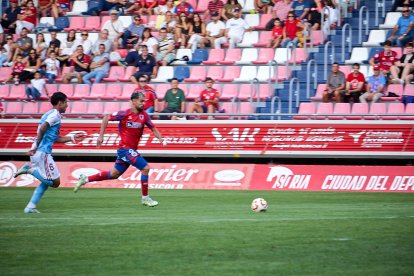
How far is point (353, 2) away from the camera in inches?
1261

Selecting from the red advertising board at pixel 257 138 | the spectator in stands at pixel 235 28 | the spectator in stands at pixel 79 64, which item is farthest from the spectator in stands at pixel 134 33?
the red advertising board at pixel 257 138

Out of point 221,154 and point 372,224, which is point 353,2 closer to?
point 221,154

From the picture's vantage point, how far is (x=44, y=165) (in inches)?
677

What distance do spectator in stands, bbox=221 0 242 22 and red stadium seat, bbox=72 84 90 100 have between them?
538cm

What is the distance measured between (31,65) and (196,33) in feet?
20.2

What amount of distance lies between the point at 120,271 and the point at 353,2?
23541 millimetres

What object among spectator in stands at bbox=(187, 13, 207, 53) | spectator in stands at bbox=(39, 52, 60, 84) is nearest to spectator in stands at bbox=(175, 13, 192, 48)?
spectator in stands at bbox=(187, 13, 207, 53)

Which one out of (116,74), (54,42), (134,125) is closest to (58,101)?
(134,125)

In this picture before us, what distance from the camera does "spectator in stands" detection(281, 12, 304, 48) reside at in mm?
31016

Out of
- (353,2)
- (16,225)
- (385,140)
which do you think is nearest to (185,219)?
(16,225)

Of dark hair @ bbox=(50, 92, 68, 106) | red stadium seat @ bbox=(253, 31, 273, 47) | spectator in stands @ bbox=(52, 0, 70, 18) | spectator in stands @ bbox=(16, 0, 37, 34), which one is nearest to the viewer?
dark hair @ bbox=(50, 92, 68, 106)

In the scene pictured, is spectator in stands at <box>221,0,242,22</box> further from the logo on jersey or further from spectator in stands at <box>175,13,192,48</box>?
the logo on jersey

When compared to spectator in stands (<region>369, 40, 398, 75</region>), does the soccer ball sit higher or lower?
lower

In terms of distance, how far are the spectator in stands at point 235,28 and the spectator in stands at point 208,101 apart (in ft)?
11.7
